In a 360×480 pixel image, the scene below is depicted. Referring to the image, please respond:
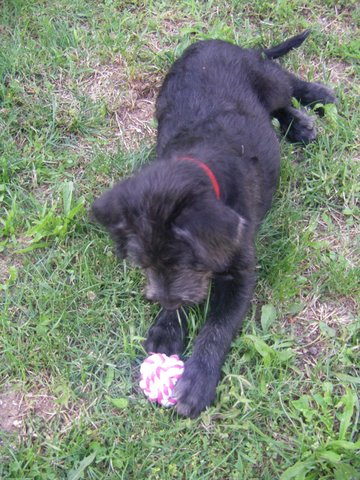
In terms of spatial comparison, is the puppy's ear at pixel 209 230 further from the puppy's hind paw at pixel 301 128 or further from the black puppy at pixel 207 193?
the puppy's hind paw at pixel 301 128

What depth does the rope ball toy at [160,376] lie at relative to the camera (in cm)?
305

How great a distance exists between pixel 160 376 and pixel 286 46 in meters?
2.61

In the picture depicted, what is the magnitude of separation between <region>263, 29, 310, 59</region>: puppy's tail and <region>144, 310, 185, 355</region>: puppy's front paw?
7.13 feet

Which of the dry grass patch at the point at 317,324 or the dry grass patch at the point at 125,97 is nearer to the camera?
the dry grass patch at the point at 317,324

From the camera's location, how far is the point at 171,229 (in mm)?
2578

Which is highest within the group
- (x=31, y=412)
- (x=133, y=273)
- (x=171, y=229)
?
(x=171, y=229)

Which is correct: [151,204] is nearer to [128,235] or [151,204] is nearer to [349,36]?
[128,235]

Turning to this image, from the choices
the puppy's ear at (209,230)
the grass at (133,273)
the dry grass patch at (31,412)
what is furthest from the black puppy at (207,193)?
the dry grass patch at (31,412)

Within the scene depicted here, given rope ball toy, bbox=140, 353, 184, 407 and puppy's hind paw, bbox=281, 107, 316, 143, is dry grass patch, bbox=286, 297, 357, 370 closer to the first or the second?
rope ball toy, bbox=140, 353, 184, 407

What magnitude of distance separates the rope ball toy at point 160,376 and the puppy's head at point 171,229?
0.39 m

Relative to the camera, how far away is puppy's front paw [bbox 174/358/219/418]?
3.00 m

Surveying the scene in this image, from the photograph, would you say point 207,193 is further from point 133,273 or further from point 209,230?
point 133,273

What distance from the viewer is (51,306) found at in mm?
3402

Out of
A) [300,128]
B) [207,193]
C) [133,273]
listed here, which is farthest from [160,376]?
[300,128]
